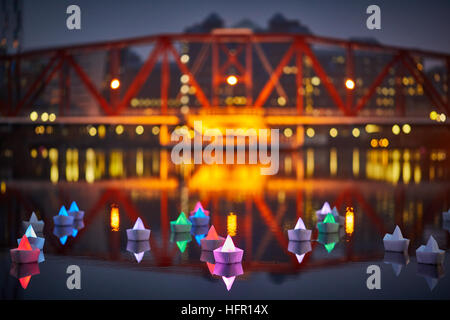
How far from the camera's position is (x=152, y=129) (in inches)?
6614

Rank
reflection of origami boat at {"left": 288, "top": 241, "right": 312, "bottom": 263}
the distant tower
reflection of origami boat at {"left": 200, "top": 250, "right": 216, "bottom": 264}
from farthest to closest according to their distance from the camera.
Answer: the distant tower < reflection of origami boat at {"left": 288, "top": 241, "right": 312, "bottom": 263} < reflection of origami boat at {"left": 200, "top": 250, "right": 216, "bottom": 264}

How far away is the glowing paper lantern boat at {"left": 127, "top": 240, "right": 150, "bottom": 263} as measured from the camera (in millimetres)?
14703

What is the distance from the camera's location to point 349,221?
66.8 ft

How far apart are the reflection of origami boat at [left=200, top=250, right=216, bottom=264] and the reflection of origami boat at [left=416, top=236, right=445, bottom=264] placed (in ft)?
12.8

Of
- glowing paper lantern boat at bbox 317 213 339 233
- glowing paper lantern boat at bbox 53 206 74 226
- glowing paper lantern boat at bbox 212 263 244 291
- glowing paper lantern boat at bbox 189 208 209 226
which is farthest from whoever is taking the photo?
glowing paper lantern boat at bbox 189 208 209 226

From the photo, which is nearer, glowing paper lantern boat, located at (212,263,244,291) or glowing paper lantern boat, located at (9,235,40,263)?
glowing paper lantern boat, located at (212,263,244,291)

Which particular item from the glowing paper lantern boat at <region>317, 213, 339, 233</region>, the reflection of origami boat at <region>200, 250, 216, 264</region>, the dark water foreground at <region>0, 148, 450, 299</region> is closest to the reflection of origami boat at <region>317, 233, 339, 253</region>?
the dark water foreground at <region>0, 148, 450, 299</region>

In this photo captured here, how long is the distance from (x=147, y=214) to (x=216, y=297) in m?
11.6

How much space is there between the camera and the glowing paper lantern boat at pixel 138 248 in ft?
48.2

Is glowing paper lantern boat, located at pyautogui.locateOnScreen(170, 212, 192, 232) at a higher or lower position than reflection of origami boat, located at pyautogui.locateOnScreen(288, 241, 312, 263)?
higher

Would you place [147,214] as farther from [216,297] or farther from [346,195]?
[216,297]

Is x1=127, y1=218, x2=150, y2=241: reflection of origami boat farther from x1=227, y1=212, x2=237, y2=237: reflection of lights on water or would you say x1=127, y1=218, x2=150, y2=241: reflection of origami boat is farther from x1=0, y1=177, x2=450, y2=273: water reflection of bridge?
x1=227, y1=212, x2=237, y2=237: reflection of lights on water
